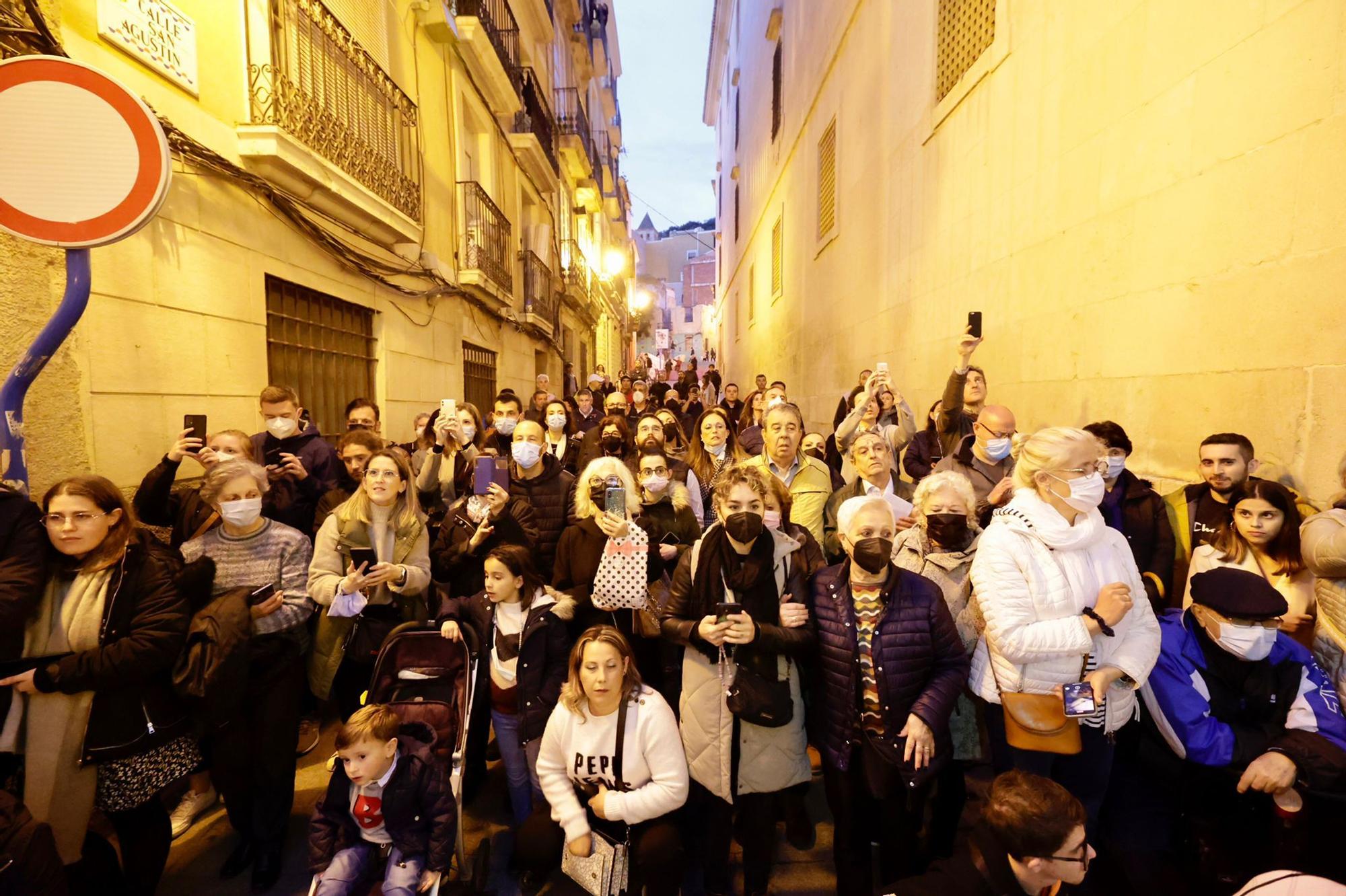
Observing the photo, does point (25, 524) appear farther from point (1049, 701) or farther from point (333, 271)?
point (333, 271)

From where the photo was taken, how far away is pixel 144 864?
2.56 m

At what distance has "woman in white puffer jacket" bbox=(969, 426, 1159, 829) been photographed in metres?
2.20

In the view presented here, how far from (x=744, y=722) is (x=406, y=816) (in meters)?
1.41

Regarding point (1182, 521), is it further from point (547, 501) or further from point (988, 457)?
point (547, 501)

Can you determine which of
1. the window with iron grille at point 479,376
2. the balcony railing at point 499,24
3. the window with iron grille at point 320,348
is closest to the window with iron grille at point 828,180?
the balcony railing at point 499,24

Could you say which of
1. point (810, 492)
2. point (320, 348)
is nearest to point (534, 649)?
point (810, 492)

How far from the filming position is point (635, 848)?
8.23 ft

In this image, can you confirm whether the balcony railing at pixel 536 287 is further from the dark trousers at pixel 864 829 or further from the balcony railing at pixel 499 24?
the dark trousers at pixel 864 829

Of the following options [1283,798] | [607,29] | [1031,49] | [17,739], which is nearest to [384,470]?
[17,739]

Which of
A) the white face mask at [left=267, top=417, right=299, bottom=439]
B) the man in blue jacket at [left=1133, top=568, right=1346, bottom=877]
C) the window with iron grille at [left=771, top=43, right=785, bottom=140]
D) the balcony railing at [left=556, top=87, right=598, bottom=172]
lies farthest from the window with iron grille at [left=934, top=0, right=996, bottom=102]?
the balcony railing at [left=556, top=87, right=598, bottom=172]

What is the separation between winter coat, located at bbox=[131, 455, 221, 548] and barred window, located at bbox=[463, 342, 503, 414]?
670cm

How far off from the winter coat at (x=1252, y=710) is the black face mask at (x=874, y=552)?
111cm

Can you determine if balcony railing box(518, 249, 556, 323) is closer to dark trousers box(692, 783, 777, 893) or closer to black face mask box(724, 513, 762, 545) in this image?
black face mask box(724, 513, 762, 545)

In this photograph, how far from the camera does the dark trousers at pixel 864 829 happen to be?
8.23 feet
